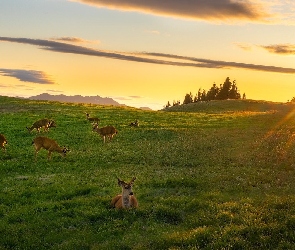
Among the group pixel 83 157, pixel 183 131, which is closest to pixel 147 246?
pixel 83 157

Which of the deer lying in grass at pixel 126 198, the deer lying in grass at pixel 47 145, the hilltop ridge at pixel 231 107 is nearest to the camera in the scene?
the deer lying in grass at pixel 126 198

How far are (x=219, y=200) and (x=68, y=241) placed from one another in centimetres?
703

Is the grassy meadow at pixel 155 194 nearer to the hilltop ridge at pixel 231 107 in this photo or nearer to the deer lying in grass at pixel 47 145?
the deer lying in grass at pixel 47 145

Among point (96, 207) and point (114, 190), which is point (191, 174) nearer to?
point (114, 190)

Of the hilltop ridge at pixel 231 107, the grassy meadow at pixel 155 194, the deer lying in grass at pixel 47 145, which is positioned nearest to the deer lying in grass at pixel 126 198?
the grassy meadow at pixel 155 194

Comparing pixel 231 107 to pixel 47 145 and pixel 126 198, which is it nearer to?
pixel 47 145

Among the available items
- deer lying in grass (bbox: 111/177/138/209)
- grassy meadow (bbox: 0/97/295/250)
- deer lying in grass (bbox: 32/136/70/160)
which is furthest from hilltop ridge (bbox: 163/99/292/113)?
deer lying in grass (bbox: 111/177/138/209)

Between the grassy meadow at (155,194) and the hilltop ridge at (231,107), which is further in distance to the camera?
the hilltop ridge at (231,107)

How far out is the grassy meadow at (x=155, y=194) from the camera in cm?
1267

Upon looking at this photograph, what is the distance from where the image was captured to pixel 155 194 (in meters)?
18.9

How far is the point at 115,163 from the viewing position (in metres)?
27.0

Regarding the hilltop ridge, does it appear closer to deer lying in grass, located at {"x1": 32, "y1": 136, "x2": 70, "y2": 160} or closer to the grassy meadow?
the grassy meadow

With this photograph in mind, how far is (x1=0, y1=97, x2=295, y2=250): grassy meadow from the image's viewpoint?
12672 millimetres

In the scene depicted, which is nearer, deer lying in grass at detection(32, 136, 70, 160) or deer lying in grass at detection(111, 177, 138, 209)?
deer lying in grass at detection(111, 177, 138, 209)
